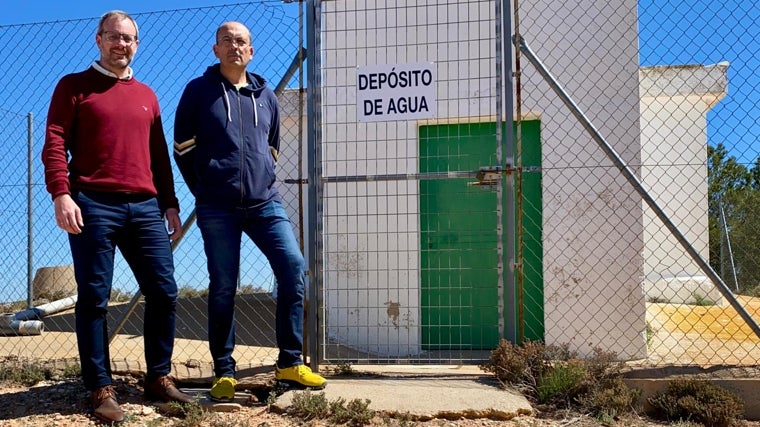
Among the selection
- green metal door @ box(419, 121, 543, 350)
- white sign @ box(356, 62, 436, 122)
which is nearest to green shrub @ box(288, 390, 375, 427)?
white sign @ box(356, 62, 436, 122)

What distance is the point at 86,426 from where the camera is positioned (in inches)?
160

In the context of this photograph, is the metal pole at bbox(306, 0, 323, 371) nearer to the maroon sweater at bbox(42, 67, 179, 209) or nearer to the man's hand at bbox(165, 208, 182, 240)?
the man's hand at bbox(165, 208, 182, 240)

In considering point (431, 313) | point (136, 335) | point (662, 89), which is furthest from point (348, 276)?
point (662, 89)

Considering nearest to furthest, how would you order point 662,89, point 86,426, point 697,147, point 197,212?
1. point 86,426
2. point 197,212
3. point 662,89
4. point 697,147

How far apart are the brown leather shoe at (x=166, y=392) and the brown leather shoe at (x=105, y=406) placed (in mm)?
296

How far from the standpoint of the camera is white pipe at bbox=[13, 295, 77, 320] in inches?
291

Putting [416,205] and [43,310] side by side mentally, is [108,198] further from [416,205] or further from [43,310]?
[43,310]

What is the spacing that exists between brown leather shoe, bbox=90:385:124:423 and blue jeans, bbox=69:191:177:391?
46 millimetres

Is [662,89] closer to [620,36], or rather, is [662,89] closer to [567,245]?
[620,36]

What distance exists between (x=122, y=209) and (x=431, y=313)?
4087 millimetres

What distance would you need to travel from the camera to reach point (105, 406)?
407 cm

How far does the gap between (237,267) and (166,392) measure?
861mm

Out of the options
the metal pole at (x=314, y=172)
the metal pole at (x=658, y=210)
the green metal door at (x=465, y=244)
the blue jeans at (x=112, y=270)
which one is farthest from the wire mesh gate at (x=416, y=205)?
the blue jeans at (x=112, y=270)

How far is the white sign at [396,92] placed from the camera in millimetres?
5074
